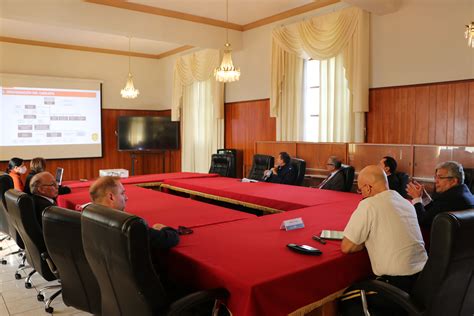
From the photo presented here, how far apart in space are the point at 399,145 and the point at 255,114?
337cm

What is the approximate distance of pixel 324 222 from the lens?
121 inches

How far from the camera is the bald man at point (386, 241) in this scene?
2.13 metres

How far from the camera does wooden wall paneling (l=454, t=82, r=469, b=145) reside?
16.3 feet

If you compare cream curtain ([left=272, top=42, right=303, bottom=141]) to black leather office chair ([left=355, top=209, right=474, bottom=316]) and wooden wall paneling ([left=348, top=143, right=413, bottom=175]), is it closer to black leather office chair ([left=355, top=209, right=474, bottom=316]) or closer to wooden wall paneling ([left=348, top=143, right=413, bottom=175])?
wooden wall paneling ([left=348, top=143, right=413, bottom=175])

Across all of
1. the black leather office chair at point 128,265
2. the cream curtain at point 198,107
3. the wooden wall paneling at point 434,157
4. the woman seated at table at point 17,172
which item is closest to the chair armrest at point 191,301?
the black leather office chair at point 128,265

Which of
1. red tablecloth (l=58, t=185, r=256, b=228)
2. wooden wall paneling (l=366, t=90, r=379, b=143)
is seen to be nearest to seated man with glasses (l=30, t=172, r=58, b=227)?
red tablecloth (l=58, t=185, r=256, b=228)

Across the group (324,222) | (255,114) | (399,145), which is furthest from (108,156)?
(324,222)

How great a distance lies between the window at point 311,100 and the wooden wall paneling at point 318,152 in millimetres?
455

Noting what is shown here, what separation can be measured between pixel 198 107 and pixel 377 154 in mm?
5059

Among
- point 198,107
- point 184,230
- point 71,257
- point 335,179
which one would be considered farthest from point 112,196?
point 198,107

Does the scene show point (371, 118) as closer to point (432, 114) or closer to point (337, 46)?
point (432, 114)

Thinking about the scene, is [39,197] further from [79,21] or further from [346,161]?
[346,161]

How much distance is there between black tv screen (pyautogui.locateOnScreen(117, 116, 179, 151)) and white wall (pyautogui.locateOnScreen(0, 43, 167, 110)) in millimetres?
839

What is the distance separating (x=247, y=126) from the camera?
8.29 metres
